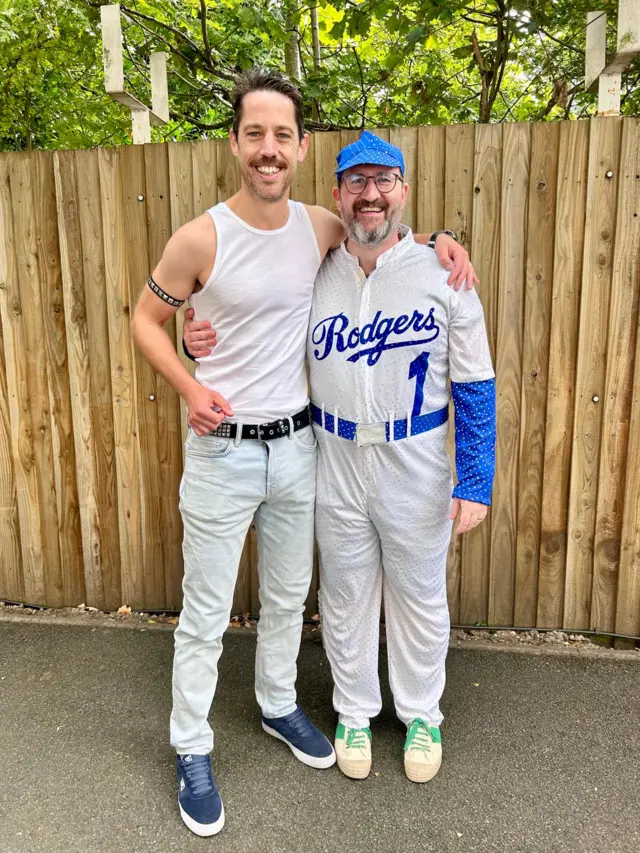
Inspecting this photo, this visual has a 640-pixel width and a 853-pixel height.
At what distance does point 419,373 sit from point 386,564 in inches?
27.2

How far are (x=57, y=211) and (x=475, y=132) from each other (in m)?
1.93

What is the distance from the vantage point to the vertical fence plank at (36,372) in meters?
3.10

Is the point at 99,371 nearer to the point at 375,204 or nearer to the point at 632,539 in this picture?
the point at 375,204

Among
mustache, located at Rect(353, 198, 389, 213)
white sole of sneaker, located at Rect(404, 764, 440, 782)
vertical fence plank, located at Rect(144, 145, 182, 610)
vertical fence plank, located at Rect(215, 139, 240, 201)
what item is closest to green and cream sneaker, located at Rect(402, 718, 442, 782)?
white sole of sneaker, located at Rect(404, 764, 440, 782)

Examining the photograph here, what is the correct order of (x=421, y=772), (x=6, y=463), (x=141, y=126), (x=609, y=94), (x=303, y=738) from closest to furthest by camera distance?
(x=421, y=772) < (x=303, y=738) < (x=609, y=94) < (x=141, y=126) < (x=6, y=463)

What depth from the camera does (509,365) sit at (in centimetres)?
294

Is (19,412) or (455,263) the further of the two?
(19,412)

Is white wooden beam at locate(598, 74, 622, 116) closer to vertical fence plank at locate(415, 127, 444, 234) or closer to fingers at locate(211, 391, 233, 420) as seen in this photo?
vertical fence plank at locate(415, 127, 444, 234)

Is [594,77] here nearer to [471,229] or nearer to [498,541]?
[471,229]

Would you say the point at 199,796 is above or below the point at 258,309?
below

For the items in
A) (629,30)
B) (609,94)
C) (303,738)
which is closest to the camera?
Result: (303,738)

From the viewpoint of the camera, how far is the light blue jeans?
7.20 feet

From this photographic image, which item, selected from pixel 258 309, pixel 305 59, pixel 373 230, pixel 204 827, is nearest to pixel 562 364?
pixel 373 230

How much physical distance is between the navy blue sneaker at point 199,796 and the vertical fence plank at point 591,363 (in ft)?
5.99
